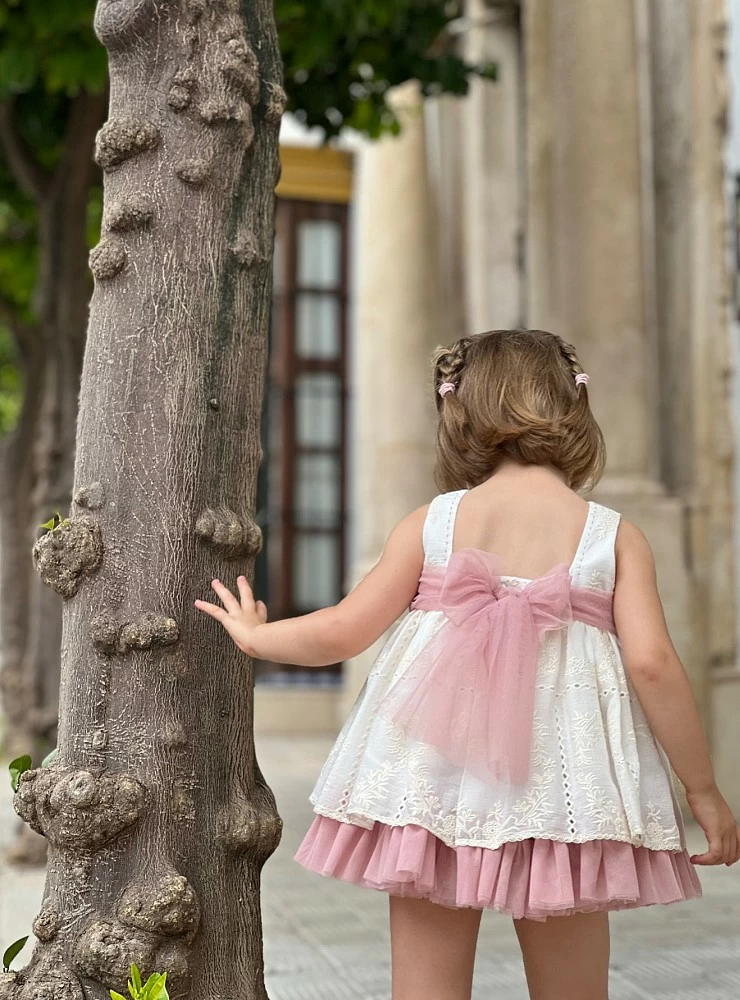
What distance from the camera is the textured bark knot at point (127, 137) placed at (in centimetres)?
274

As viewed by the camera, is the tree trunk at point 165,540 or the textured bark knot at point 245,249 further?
the textured bark knot at point 245,249

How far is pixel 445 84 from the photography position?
24.0 ft

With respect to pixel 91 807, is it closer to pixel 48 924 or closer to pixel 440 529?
pixel 48 924

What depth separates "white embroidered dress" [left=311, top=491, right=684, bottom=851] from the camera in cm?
221

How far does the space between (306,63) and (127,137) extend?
4151 mm

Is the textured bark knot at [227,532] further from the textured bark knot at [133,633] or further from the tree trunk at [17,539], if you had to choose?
A: the tree trunk at [17,539]

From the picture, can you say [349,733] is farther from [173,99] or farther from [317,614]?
[173,99]

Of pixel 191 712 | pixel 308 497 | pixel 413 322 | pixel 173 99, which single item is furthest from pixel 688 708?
pixel 308 497

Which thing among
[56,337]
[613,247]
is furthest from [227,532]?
[613,247]

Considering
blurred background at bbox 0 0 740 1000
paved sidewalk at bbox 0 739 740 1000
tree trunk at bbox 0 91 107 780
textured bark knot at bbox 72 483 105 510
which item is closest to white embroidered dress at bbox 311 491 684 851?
textured bark knot at bbox 72 483 105 510

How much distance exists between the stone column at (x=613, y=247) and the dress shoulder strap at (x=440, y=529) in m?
4.86

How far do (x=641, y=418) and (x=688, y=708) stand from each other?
17.1 ft

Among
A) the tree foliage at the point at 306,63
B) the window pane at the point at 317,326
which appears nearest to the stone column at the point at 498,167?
the tree foliage at the point at 306,63

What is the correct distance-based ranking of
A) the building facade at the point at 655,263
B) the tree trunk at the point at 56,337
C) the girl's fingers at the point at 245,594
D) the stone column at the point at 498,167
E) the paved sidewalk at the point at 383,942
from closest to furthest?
the girl's fingers at the point at 245,594, the paved sidewalk at the point at 383,942, the tree trunk at the point at 56,337, the building facade at the point at 655,263, the stone column at the point at 498,167
